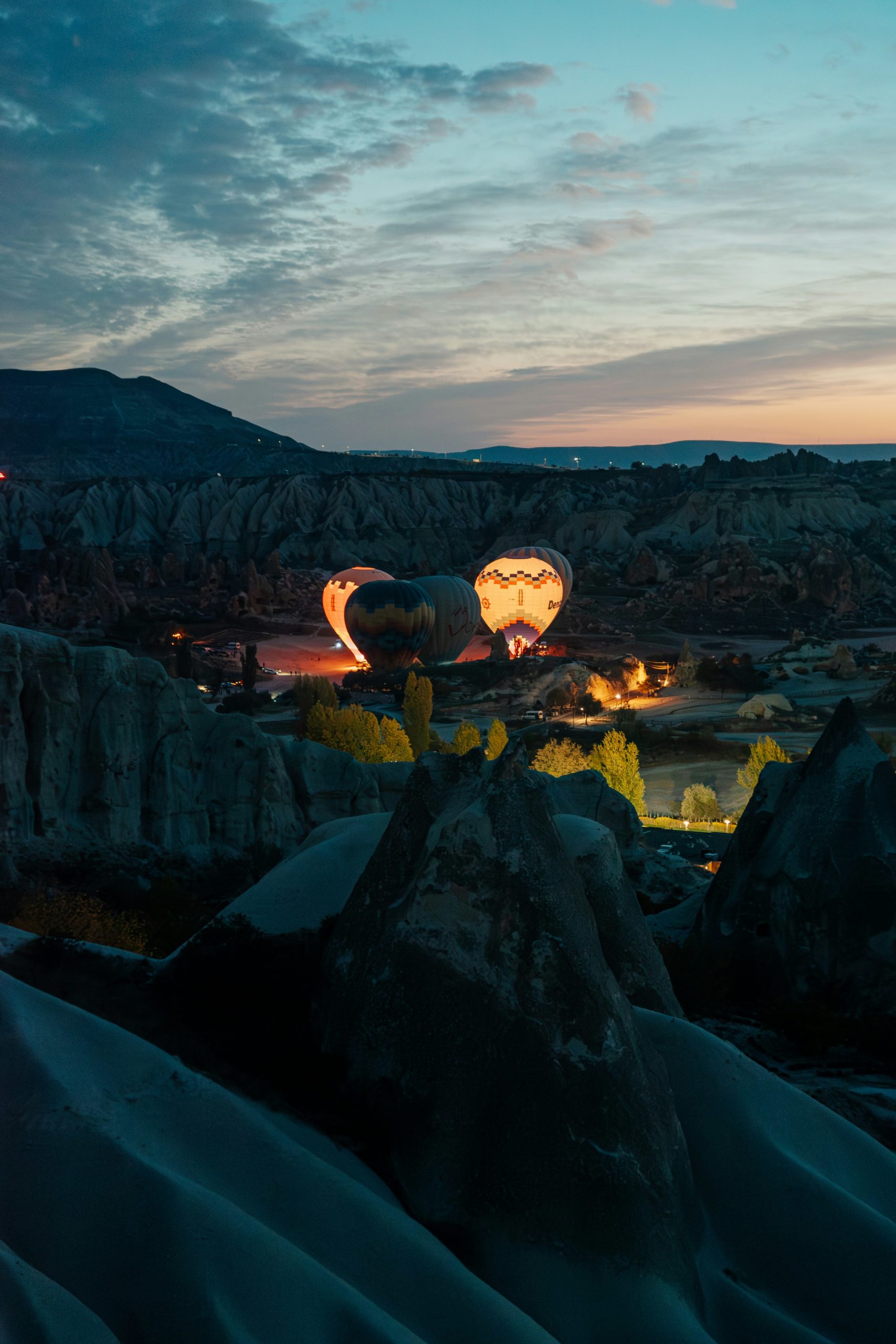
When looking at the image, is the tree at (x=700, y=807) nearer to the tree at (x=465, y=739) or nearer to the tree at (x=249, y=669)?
the tree at (x=465, y=739)

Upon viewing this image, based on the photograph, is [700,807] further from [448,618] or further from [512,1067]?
[448,618]

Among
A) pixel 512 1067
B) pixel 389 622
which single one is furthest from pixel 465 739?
pixel 512 1067

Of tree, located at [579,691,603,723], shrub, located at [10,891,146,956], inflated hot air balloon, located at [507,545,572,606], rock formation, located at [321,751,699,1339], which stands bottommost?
tree, located at [579,691,603,723]

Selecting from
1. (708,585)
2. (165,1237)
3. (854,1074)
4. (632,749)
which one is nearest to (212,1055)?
(165,1237)

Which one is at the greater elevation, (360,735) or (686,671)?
(360,735)

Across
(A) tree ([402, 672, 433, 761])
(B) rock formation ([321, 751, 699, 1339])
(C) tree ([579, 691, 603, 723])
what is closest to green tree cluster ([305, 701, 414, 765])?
(A) tree ([402, 672, 433, 761])

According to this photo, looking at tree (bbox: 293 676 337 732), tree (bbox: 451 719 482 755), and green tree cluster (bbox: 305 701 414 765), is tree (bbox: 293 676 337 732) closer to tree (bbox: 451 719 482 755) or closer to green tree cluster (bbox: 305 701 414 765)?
green tree cluster (bbox: 305 701 414 765)
